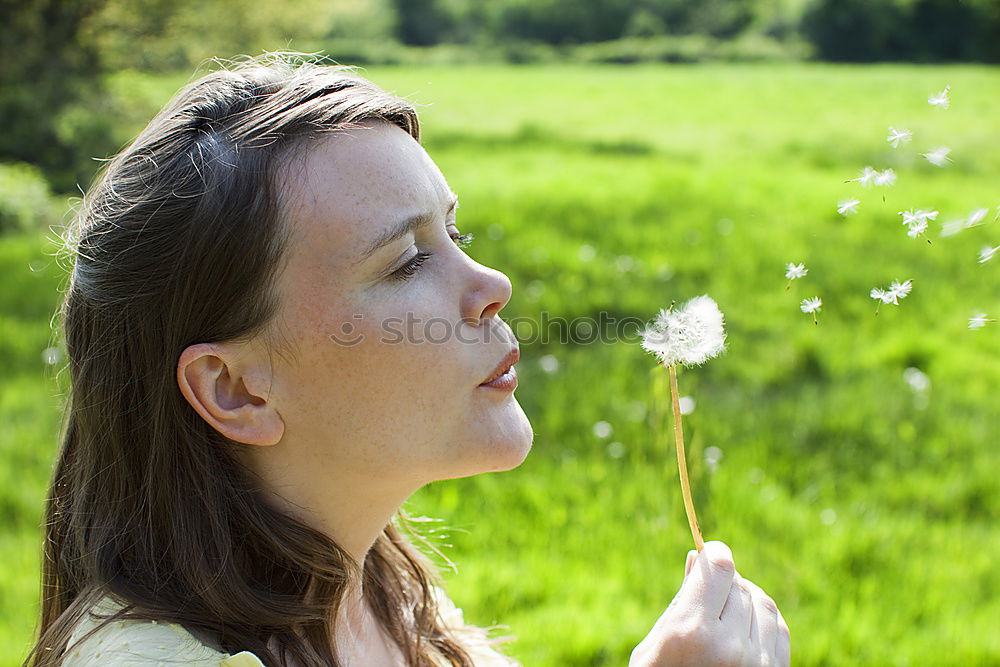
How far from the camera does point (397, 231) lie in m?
1.32

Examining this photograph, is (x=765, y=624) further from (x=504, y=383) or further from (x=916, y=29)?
(x=916, y=29)

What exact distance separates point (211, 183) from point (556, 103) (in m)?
13.0

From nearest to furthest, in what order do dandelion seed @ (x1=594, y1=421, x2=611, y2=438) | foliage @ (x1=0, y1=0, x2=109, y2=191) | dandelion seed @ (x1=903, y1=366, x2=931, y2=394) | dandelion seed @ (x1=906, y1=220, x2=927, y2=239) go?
dandelion seed @ (x1=906, y1=220, x2=927, y2=239) → dandelion seed @ (x1=594, y1=421, x2=611, y2=438) → dandelion seed @ (x1=903, y1=366, x2=931, y2=394) → foliage @ (x1=0, y1=0, x2=109, y2=191)

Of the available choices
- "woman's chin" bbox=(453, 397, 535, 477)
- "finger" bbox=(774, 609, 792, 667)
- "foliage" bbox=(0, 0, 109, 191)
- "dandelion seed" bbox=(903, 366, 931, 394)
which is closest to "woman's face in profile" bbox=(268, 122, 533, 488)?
"woman's chin" bbox=(453, 397, 535, 477)

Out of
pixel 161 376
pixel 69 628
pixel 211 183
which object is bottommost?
pixel 69 628

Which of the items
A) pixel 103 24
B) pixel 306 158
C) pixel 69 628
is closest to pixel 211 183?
pixel 306 158

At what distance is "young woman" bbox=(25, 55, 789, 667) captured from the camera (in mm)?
1305

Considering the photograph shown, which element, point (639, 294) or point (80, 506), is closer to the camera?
point (80, 506)

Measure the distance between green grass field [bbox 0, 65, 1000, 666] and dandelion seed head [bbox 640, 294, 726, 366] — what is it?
0.20 metres

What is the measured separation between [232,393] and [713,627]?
2.43 feet

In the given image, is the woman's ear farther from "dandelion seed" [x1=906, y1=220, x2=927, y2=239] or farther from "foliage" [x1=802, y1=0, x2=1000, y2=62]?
"foliage" [x1=802, y1=0, x2=1000, y2=62]

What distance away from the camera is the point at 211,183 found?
132cm

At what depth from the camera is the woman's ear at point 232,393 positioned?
1.32 meters

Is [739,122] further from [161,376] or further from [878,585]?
[161,376]
